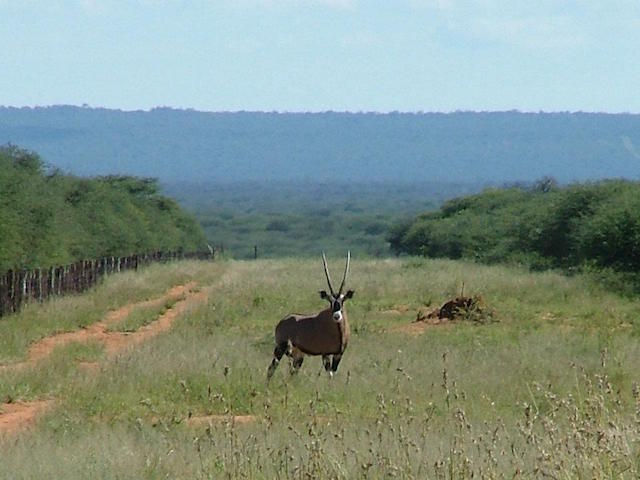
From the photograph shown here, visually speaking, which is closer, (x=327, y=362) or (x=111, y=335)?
(x=327, y=362)

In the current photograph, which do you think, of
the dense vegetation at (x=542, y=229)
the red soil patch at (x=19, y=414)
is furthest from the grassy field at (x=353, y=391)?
the dense vegetation at (x=542, y=229)

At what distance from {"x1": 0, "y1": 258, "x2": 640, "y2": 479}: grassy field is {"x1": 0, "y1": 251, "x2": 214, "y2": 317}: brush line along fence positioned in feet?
1.37

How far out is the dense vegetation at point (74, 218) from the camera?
108ft

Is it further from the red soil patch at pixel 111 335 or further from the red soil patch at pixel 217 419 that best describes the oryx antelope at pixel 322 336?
the red soil patch at pixel 111 335

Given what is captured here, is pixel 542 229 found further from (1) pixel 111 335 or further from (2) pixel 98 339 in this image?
(2) pixel 98 339

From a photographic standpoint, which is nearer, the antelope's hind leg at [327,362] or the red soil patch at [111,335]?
the antelope's hind leg at [327,362]

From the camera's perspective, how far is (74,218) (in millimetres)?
46094

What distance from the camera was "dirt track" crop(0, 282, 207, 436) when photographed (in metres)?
13.2

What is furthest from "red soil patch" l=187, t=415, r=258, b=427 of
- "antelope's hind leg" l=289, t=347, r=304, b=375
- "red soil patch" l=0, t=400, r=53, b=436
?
"antelope's hind leg" l=289, t=347, r=304, b=375

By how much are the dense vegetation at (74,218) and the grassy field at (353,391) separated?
225cm

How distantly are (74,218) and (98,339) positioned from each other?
2471cm

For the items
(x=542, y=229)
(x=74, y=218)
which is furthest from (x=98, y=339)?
(x=542, y=229)

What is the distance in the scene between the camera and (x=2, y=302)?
79.5ft

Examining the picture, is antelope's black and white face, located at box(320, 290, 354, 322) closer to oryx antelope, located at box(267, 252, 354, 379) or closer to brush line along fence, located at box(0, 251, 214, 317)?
oryx antelope, located at box(267, 252, 354, 379)
